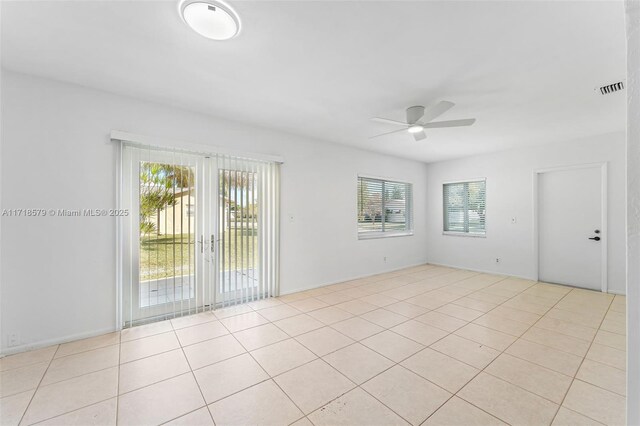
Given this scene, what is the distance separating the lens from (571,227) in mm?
4828

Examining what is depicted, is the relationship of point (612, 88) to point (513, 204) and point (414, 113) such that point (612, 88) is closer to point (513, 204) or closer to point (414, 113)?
point (414, 113)

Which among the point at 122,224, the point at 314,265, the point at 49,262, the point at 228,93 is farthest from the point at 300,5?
the point at 314,265

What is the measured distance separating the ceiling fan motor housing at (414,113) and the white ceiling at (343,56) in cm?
8

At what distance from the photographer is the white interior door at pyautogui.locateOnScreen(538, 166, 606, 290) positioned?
15.0 ft

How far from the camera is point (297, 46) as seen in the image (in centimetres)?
217

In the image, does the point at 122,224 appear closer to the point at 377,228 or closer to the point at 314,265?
the point at 314,265

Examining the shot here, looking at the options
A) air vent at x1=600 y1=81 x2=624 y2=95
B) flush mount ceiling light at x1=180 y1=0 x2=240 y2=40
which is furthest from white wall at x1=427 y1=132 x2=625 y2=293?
flush mount ceiling light at x1=180 y1=0 x2=240 y2=40

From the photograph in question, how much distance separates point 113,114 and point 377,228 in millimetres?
4894

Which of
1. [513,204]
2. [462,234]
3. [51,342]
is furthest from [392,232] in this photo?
[51,342]

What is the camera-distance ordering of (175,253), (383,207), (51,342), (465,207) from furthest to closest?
(465,207), (383,207), (175,253), (51,342)

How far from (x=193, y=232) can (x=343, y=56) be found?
2.69 metres

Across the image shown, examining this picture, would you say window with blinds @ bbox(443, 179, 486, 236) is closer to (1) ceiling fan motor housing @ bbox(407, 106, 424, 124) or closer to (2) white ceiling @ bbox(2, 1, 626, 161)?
(2) white ceiling @ bbox(2, 1, 626, 161)

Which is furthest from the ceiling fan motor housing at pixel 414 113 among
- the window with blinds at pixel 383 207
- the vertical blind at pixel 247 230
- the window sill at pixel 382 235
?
the window sill at pixel 382 235

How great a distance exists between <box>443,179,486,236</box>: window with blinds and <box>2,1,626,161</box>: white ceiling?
8.44ft
